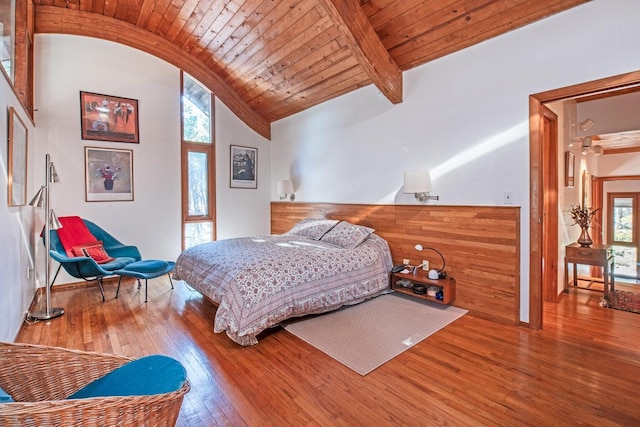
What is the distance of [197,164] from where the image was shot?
5.33 metres

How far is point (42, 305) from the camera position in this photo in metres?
3.54

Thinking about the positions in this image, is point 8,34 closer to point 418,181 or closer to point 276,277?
point 276,277

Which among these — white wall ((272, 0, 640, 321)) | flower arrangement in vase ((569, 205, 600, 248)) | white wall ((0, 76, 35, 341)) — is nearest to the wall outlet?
white wall ((272, 0, 640, 321))

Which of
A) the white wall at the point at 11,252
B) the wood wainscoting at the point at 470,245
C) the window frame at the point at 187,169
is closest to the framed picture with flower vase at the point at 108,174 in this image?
the window frame at the point at 187,169

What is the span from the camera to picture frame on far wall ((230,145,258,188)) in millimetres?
5680

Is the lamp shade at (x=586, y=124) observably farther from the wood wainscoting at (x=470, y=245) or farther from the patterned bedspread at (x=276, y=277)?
the patterned bedspread at (x=276, y=277)

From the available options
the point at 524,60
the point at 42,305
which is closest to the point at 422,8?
the point at 524,60

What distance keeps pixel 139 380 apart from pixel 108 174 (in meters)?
4.29

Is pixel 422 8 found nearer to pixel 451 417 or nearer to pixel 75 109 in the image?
pixel 451 417

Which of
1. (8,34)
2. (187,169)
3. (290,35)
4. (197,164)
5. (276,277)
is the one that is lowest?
(276,277)

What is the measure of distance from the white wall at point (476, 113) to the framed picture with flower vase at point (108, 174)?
3071 millimetres

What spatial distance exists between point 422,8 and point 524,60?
1.08m

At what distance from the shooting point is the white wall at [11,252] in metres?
2.25

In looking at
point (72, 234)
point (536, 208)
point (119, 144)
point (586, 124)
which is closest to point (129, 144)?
point (119, 144)
